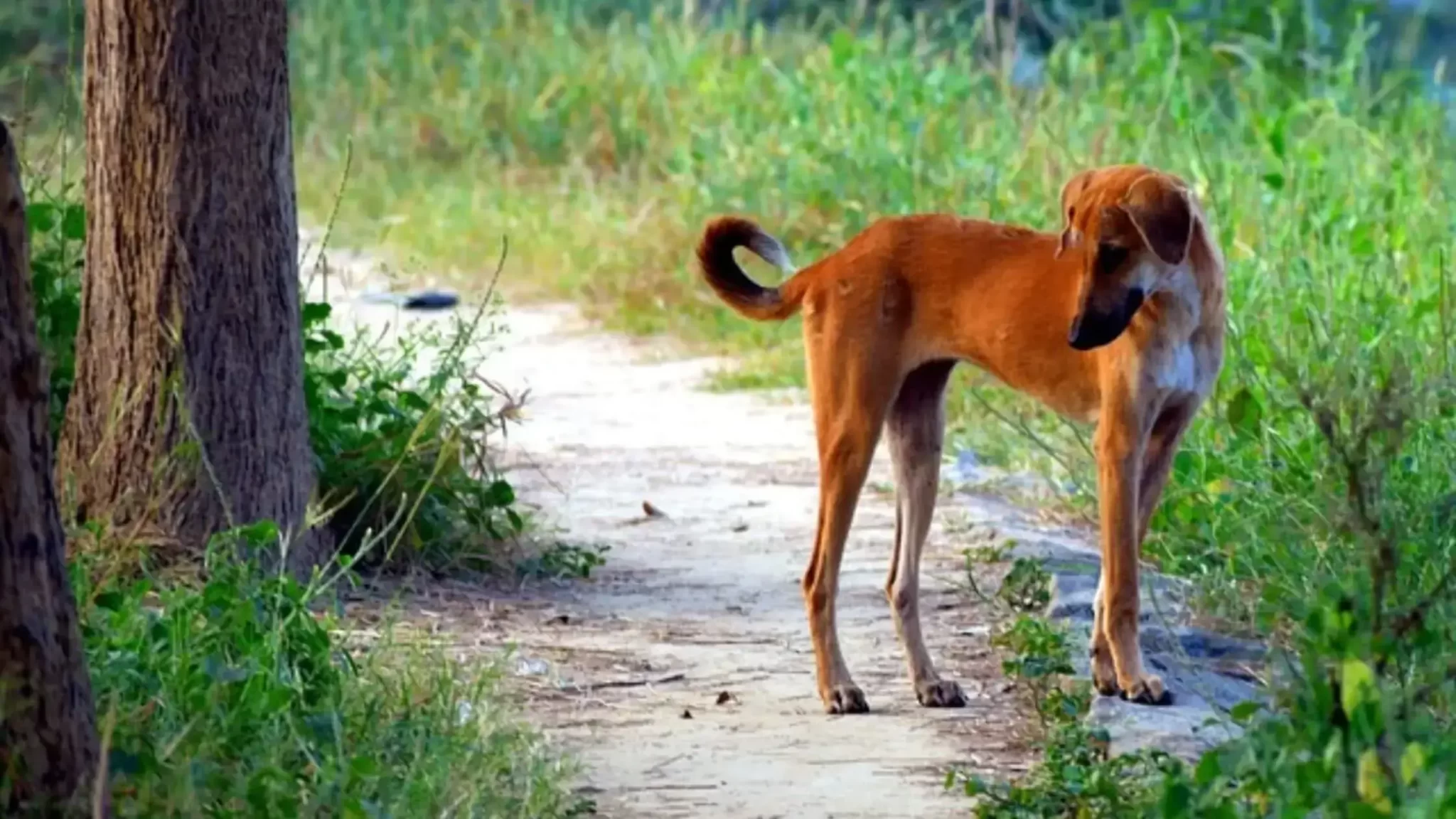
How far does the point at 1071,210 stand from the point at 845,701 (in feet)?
3.76

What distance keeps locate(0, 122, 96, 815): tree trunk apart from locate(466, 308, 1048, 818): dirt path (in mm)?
1176

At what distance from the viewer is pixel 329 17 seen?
15477 mm

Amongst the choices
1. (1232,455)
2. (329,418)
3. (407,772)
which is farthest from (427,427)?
(407,772)

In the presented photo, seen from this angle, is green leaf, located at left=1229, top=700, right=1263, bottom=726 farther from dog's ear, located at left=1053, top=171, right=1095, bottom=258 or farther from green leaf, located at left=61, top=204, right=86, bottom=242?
green leaf, located at left=61, top=204, right=86, bottom=242

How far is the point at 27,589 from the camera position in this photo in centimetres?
373

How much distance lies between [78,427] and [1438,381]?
304cm

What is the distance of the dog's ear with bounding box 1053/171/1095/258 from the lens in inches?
209

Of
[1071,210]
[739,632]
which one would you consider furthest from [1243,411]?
[739,632]

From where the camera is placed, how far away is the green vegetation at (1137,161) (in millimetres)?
3943

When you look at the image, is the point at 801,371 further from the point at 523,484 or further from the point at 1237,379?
the point at 1237,379

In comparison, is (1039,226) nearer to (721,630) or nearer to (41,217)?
(721,630)

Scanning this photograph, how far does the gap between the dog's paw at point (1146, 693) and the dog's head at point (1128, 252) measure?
0.69 metres

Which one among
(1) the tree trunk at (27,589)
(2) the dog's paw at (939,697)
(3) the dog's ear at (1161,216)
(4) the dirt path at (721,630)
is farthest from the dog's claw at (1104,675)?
(1) the tree trunk at (27,589)

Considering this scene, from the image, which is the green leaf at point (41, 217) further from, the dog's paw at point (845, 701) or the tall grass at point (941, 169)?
the tall grass at point (941, 169)
